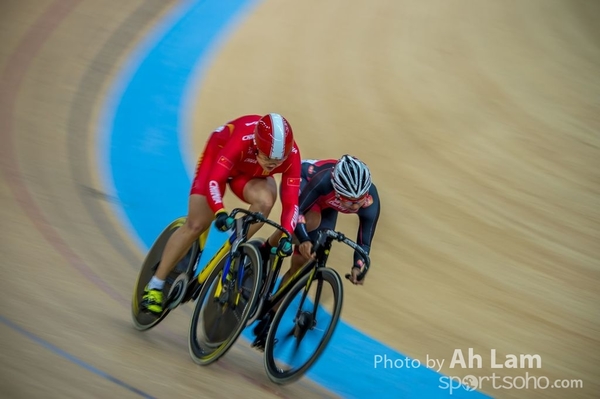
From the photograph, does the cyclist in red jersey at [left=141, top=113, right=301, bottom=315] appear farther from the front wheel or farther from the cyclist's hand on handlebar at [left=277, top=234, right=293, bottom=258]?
the front wheel

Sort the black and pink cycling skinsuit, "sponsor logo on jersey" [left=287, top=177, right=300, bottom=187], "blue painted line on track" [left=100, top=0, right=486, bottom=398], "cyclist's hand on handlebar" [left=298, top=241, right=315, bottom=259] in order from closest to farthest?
"cyclist's hand on handlebar" [left=298, top=241, right=315, bottom=259] → "sponsor logo on jersey" [left=287, top=177, right=300, bottom=187] → the black and pink cycling skinsuit → "blue painted line on track" [left=100, top=0, right=486, bottom=398]

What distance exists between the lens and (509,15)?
9.90 metres

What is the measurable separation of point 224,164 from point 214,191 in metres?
0.16

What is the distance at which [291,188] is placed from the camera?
4.41m

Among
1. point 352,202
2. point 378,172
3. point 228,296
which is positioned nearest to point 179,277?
point 228,296

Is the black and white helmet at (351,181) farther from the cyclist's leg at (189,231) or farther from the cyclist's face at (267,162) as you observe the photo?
the cyclist's leg at (189,231)

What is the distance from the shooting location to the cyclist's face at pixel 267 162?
13.7ft

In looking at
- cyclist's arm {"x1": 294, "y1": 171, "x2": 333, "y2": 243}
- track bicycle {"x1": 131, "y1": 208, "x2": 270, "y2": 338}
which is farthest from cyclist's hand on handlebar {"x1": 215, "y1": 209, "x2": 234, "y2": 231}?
cyclist's arm {"x1": 294, "y1": 171, "x2": 333, "y2": 243}

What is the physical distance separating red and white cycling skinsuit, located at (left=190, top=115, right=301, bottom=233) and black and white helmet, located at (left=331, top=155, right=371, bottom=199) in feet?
0.75

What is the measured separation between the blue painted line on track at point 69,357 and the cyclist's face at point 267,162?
1.27m

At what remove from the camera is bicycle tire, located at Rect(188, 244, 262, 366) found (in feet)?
13.5

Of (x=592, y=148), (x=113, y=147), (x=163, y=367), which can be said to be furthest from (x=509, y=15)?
(x=163, y=367)

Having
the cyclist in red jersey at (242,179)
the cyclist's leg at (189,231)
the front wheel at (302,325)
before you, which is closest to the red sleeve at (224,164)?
the cyclist in red jersey at (242,179)

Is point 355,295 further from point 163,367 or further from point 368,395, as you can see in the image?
point 163,367
